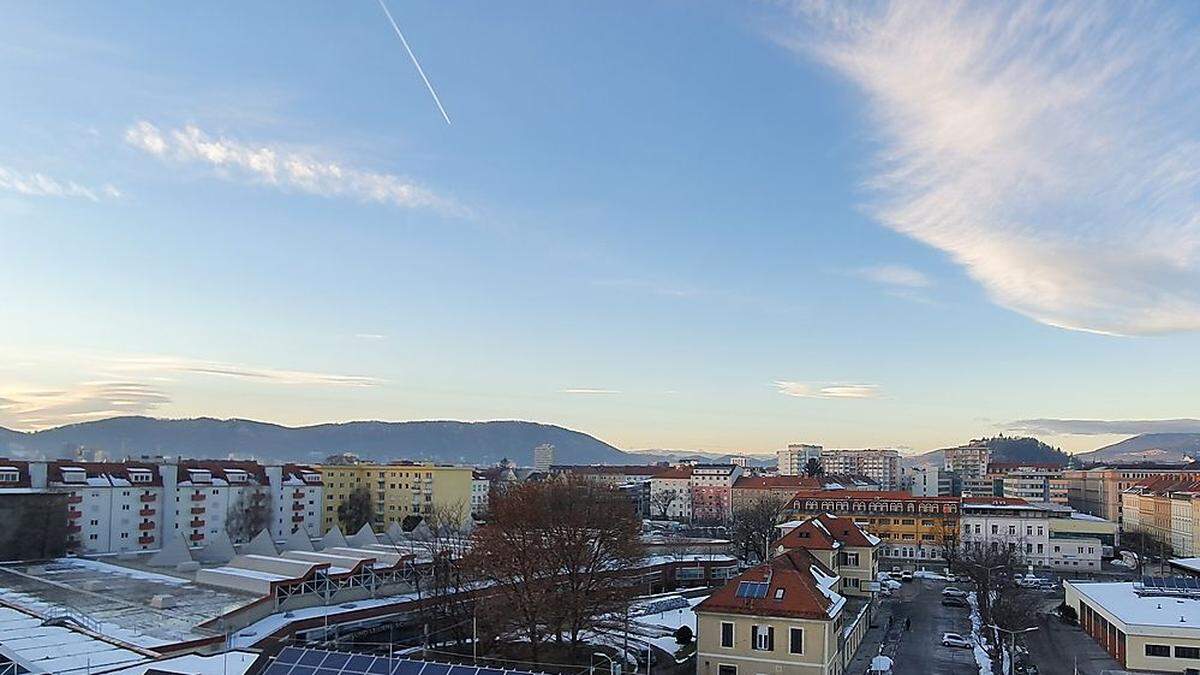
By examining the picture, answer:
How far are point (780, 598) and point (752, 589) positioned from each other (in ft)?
3.07

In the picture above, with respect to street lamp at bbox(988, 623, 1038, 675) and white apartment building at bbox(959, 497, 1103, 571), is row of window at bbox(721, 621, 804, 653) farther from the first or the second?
white apartment building at bbox(959, 497, 1103, 571)

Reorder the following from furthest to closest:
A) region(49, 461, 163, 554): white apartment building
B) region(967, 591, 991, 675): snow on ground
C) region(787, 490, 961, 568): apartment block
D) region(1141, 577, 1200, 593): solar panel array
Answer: region(787, 490, 961, 568): apartment block, region(49, 461, 163, 554): white apartment building, region(1141, 577, 1200, 593): solar panel array, region(967, 591, 991, 675): snow on ground

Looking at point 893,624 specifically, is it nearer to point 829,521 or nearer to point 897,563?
point 829,521

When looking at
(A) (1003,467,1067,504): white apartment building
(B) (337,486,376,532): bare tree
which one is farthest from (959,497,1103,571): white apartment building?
(B) (337,486,376,532): bare tree

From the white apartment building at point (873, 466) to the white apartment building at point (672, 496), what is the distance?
1939 inches

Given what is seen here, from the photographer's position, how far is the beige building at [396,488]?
77188 mm

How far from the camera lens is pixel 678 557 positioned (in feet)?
181

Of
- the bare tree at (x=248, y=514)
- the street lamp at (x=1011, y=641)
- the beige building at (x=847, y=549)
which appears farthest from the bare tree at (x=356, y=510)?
the street lamp at (x=1011, y=641)

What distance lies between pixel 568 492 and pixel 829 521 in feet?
Result: 54.5

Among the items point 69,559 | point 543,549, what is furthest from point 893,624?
point 69,559

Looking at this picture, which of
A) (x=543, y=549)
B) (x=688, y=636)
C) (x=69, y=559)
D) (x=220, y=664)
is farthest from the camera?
(x=69, y=559)

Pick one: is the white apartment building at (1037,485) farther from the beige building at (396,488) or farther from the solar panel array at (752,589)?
the solar panel array at (752,589)

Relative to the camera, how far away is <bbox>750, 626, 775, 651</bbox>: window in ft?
85.2

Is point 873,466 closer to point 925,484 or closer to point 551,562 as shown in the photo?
point 925,484
